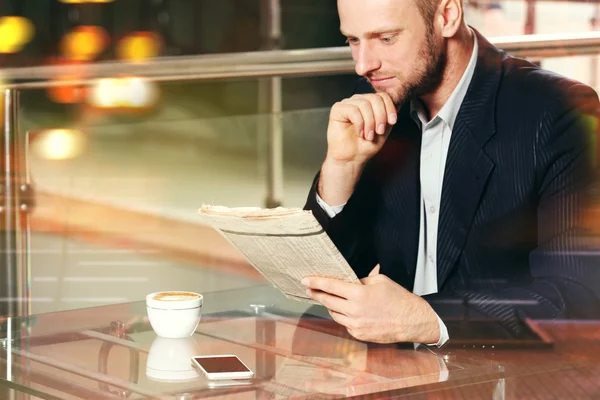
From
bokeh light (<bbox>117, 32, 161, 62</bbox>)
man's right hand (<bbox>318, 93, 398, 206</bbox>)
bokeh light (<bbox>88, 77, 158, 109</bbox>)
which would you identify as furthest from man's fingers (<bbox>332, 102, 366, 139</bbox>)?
bokeh light (<bbox>117, 32, 161, 62</bbox>)

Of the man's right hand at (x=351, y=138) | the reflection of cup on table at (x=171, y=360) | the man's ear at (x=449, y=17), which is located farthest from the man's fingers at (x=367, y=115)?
the reflection of cup on table at (x=171, y=360)

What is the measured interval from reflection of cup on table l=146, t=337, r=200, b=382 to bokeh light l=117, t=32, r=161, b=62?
5.93 meters

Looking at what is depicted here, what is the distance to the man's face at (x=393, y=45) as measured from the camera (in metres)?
1.40

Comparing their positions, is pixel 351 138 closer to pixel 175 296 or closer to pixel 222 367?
pixel 175 296

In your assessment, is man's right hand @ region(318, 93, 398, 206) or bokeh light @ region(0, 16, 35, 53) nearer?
man's right hand @ region(318, 93, 398, 206)

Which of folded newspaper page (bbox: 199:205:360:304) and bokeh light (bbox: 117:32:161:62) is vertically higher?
bokeh light (bbox: 117:32:161:62)

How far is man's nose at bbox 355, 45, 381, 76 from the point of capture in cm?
142

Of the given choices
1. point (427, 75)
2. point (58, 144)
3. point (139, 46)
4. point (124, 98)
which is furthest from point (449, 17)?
point (124, 98)

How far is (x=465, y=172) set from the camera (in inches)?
54.6

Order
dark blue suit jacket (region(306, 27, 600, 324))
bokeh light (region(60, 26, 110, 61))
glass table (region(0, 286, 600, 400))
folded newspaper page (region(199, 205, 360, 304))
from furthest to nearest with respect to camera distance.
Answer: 1. bokeh light (region(60, 26, 110, 61))
2. dark blue suit jacket (region(306, 27, 600, 324))
3. folded newspaper page (region(199, 205, 360, 304))
4. glass table (region(0, 286, 600, 400))

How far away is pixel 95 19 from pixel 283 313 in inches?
263

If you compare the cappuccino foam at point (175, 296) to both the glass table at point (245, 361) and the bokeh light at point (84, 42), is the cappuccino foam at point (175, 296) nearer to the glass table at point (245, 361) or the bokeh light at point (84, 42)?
the glass table at point (245, 361)

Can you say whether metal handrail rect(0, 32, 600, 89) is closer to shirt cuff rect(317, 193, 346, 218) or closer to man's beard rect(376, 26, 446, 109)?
man's beard rect(376, 26, 446, 109)

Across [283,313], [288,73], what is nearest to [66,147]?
[288,73]
